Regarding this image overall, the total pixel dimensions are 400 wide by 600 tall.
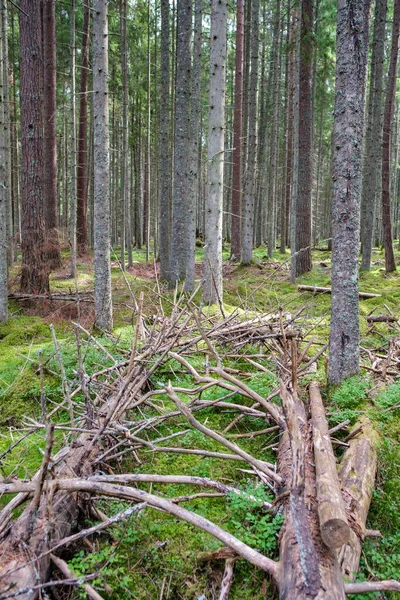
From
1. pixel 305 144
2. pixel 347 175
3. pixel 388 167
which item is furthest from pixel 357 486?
pixel 388 167

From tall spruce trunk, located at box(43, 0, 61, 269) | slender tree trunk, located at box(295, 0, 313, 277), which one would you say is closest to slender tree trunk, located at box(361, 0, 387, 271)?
slender tree trunk, located at box(295, 0, 313, 277)

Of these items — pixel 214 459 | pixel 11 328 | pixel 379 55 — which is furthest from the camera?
pixel 379 55

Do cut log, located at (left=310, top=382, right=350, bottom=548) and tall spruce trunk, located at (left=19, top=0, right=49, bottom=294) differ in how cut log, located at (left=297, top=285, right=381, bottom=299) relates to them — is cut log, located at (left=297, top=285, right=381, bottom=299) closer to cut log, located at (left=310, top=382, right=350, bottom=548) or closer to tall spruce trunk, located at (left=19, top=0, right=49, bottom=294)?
tall spruce trunk, located at (left=19, top=0, right=49, bottom=294)

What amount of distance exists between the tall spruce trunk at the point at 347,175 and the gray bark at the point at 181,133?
638 centimetres

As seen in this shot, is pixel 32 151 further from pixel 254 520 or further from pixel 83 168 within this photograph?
pixel 254 520

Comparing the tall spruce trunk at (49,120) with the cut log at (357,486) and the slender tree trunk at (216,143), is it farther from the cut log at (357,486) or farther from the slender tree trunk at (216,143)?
the cut log at (357,486)

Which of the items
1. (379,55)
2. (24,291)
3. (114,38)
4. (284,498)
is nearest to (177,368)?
(284,498)

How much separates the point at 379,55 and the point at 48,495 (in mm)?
14971

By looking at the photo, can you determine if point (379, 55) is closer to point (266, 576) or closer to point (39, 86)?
point (39, 86)

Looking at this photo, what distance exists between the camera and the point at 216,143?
824cm

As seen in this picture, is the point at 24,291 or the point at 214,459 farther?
the point at 24,291

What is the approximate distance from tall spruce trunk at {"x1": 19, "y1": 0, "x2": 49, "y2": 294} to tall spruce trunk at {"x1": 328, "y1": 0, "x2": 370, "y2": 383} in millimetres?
7269

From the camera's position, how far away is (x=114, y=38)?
2020 centimetres

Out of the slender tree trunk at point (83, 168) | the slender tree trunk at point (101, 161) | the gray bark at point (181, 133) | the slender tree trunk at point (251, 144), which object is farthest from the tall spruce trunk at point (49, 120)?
the slender tree trunk at point (101, 161)
